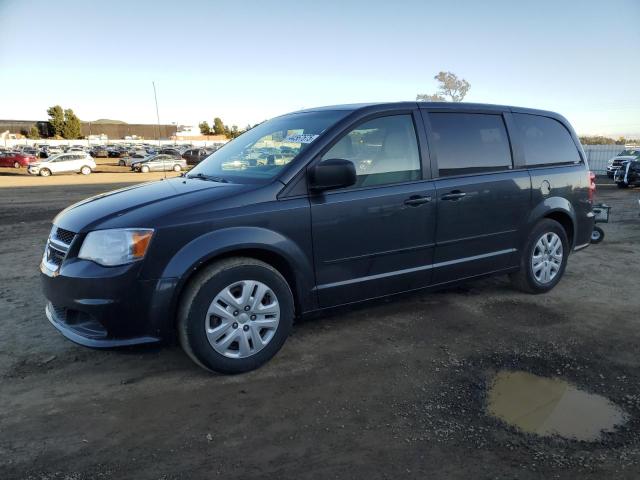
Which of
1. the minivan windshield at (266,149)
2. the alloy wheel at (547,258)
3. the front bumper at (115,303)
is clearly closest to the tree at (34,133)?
the minivan windshield at (266,149)

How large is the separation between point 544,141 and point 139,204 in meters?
4.03

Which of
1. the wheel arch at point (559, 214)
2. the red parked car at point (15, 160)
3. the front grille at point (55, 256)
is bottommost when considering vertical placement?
the wheel arch at point (559, 214)

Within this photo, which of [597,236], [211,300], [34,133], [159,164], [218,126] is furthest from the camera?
[218,126]

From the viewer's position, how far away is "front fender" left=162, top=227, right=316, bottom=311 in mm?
3070

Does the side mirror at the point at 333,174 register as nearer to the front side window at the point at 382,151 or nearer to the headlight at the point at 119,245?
the front side window at the point at 382,151

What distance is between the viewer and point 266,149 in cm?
398

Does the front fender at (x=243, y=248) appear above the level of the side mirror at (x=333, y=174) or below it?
below

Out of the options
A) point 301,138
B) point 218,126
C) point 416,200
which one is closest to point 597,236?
point 416,200

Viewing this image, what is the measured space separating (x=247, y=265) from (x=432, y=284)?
1777 mm

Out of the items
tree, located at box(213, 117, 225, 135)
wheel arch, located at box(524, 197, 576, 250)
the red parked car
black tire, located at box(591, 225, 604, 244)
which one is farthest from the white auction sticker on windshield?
tree, located at box(213, 117, 225, 135)

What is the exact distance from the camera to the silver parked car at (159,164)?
117 ft

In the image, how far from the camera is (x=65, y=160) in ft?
109

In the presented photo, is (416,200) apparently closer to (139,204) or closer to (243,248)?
(243,248)

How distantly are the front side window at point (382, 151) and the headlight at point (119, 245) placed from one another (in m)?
1.43
